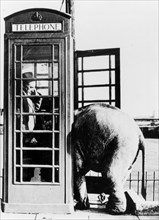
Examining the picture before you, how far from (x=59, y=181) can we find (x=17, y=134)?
3.05ft

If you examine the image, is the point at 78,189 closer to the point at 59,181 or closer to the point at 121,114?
the point at 59,181

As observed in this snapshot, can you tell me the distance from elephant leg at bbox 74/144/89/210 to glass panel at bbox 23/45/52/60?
1.72 m

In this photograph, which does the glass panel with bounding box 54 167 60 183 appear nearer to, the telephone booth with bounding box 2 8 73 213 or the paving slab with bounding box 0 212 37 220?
the telephone booth with bounding box 2 8 73 213

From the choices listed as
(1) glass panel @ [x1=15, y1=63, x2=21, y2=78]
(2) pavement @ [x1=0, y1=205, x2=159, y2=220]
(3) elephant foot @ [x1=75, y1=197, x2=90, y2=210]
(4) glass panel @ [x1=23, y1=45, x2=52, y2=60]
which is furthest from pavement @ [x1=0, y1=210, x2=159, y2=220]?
(4) glass panel @ [x1=23, y1=45, x2=52, y2=60]

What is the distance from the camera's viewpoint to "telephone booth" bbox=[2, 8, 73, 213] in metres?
5.02

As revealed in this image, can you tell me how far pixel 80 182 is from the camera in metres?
5.23

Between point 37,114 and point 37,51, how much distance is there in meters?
1.26

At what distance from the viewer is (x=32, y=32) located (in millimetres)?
5082

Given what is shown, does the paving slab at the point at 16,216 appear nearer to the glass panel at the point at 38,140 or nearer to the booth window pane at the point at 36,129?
the booth window pane at the point at 36,129

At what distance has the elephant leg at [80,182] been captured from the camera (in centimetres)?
516

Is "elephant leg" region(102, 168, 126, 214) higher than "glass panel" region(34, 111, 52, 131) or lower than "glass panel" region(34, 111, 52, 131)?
lower

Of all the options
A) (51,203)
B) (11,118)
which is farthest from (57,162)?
(11,118)

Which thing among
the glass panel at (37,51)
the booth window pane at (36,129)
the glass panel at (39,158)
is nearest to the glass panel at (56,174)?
the booth window pane at (36,129)

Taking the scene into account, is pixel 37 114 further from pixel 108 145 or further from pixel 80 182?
pixel 80 182
